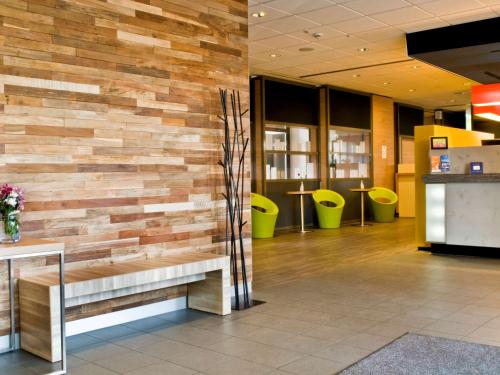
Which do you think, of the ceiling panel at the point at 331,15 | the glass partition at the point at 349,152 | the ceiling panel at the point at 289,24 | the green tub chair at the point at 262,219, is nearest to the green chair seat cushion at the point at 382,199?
the glass partition at the point at 349,152

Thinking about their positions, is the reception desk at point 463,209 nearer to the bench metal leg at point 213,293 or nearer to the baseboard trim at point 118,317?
the bench metal leg at point 213,293

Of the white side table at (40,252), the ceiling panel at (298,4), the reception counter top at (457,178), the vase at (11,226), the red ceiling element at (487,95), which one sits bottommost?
the white side table at (40,252)

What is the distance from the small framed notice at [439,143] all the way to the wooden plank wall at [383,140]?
227 inches

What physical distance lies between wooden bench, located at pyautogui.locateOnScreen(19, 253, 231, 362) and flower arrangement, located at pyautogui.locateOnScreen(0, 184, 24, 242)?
369mm

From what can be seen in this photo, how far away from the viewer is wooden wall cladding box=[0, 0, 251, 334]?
380 centimetres

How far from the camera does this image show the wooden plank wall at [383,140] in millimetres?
13617

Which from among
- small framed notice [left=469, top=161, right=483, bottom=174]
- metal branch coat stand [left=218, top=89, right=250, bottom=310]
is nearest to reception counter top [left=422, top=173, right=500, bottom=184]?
small framed notice [left=469, top=161, right=483, bottom=174]

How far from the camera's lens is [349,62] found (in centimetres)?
971

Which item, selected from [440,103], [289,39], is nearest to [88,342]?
[289,39]

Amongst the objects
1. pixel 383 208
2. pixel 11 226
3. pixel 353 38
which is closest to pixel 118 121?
pixel 11 226

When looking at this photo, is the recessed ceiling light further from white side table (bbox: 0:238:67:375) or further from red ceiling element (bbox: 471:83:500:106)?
red ceiling element (bbox: 471:83:500:106)

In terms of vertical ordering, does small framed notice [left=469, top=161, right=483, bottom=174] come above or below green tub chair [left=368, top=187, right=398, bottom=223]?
above

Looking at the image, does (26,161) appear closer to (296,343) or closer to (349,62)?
(296,343)

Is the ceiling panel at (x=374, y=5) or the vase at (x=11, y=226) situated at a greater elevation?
the ceiling panel at (x=374, y=5)
